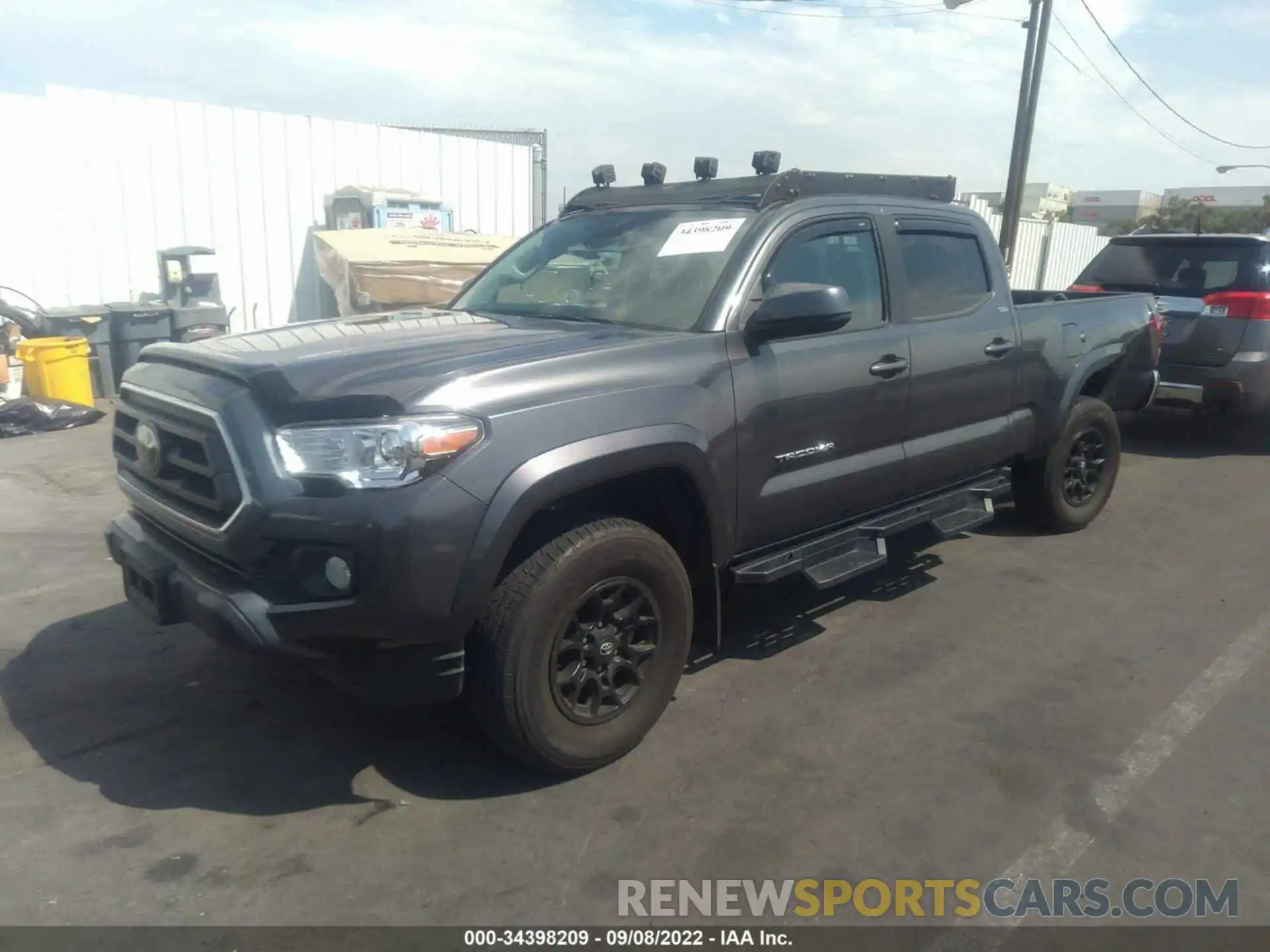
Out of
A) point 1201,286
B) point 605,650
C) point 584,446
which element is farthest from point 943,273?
point 1201,286

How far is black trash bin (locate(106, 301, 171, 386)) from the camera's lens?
31.8 feet

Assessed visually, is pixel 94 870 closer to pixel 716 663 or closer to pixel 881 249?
pixel 716 663

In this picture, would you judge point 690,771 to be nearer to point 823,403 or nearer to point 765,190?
point 823,403

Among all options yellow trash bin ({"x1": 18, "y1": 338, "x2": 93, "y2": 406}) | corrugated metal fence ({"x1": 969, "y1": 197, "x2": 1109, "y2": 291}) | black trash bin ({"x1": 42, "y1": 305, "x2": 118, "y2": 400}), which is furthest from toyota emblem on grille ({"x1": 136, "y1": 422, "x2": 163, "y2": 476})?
corrugated metal fence ({"x1": 969, "y1": 197, "x2": 1109, "y2": 291})

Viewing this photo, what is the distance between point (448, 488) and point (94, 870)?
147 cm

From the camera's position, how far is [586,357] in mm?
3203

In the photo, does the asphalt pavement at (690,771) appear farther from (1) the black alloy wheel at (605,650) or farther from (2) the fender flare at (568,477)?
(2) the fender flare at (568,477)

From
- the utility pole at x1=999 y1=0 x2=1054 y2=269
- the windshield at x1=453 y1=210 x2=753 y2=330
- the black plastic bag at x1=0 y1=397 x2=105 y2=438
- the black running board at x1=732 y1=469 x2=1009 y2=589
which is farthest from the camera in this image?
the utility pole at x1=999 y1=0 x2=1054 y2=269

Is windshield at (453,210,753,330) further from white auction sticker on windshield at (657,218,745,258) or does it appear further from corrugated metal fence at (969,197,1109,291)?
corrugated metal fence at (969,197,1109,291)

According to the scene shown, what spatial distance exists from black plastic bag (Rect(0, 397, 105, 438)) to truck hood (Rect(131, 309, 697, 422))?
568 cm

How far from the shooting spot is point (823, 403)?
391 centimetres

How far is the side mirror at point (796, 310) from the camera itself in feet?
11.5

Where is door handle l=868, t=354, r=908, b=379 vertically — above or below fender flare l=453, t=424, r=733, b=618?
above

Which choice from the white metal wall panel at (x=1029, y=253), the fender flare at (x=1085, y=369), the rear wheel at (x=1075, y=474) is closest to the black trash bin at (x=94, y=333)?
the rear wheel at (x=1075, y=474)
